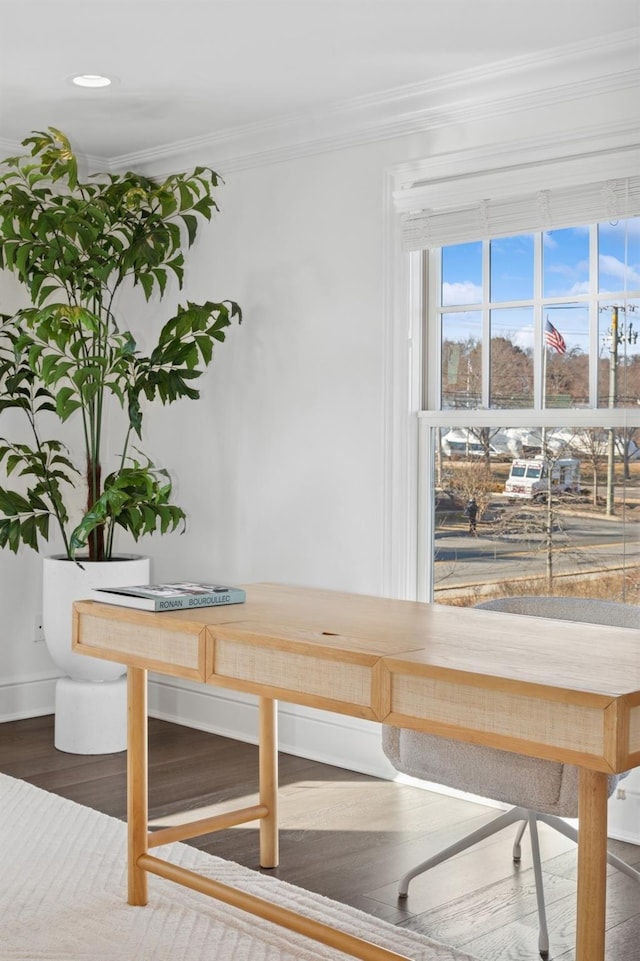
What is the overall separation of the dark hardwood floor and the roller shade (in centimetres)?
200

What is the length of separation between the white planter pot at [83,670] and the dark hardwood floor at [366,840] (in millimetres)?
81

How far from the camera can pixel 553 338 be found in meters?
3.78

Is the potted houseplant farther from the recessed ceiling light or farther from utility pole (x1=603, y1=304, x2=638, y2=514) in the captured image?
utility pole (x1=603, y1=304, x2=638, y2=514)

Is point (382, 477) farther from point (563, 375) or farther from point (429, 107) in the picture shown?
point (429, 107)

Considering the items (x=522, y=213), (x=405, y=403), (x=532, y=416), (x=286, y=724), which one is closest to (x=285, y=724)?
(x=286, y=724)

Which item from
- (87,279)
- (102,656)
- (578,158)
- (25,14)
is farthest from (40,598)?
(578,158)

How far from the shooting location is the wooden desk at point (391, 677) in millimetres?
1896

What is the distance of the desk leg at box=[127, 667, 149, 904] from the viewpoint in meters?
2.84

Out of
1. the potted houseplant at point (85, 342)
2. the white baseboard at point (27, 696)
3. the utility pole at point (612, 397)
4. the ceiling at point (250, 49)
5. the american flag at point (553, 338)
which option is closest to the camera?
the ceiling at point (250, 49)

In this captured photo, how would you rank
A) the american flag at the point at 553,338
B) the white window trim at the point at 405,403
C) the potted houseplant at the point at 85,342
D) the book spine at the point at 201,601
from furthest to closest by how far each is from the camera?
the potted houseplant at the point at 85,342
the white window trim at the point at 405,403
the american flag at the point at 553,338
the book spine at the point at 201,601

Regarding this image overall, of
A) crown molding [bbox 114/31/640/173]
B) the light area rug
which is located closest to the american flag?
crown molding [bbox 114/31/640/173]

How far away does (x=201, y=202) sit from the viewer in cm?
434

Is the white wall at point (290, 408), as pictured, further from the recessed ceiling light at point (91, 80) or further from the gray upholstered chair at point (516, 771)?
the gray upholstered chair at point (516, 771)

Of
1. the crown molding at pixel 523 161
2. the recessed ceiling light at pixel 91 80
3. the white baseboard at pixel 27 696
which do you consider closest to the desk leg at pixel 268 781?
the crown molding at pixel 523 161
